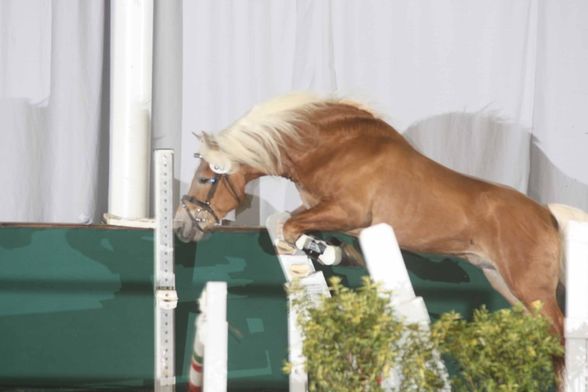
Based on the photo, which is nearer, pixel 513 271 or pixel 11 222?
pixel 513 271

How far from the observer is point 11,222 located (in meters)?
3.15

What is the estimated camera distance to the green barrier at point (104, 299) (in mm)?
3082

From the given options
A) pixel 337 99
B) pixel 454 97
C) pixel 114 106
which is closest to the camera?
pixel 337 99

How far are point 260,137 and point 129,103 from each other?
533mm

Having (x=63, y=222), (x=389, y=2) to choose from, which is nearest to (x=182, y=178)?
(x=63, y=222)

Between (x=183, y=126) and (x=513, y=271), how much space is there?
118cm

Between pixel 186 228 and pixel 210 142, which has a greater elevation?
pixel 210 142

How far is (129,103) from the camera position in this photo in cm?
316

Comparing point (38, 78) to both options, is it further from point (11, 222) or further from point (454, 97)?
point (454, 97)

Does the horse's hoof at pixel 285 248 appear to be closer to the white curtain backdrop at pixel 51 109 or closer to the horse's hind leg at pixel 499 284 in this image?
the horse's hind leg at pixel 499 284

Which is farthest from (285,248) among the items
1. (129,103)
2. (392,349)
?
(392,349)

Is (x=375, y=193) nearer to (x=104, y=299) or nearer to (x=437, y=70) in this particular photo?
(x=437, y=70)

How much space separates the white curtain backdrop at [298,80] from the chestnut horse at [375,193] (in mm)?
391

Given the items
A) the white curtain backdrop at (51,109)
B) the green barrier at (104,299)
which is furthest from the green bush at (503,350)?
the white curtain backdrop at (51,109)
